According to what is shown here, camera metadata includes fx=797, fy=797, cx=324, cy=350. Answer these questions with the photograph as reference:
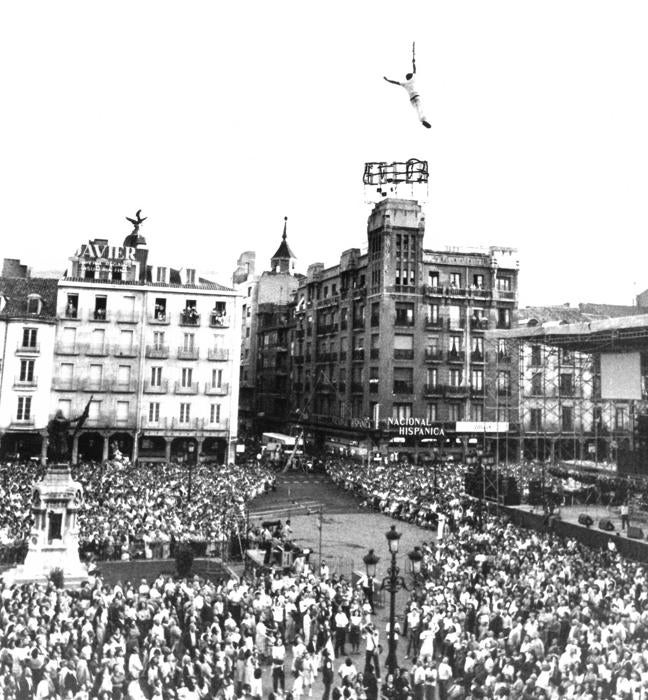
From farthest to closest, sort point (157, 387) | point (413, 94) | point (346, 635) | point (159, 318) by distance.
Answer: point (159, 318), point (157, 387), point (413, 94), point (346, 635)

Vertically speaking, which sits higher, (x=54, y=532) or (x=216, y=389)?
(x=216, y=389)

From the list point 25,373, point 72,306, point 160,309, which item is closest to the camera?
point 25,373

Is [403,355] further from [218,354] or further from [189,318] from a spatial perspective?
[189,318]

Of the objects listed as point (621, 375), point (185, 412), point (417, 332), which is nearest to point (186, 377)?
point (185, 412)

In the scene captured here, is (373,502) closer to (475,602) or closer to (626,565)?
(626,565)

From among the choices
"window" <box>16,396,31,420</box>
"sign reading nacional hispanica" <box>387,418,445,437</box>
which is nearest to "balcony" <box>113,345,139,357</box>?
"window" <box>16,396,31,420</box>

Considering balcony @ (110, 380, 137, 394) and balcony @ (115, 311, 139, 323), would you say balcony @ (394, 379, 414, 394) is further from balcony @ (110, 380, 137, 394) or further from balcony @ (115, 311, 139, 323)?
balcony @ (115, 311, 139, 323)
